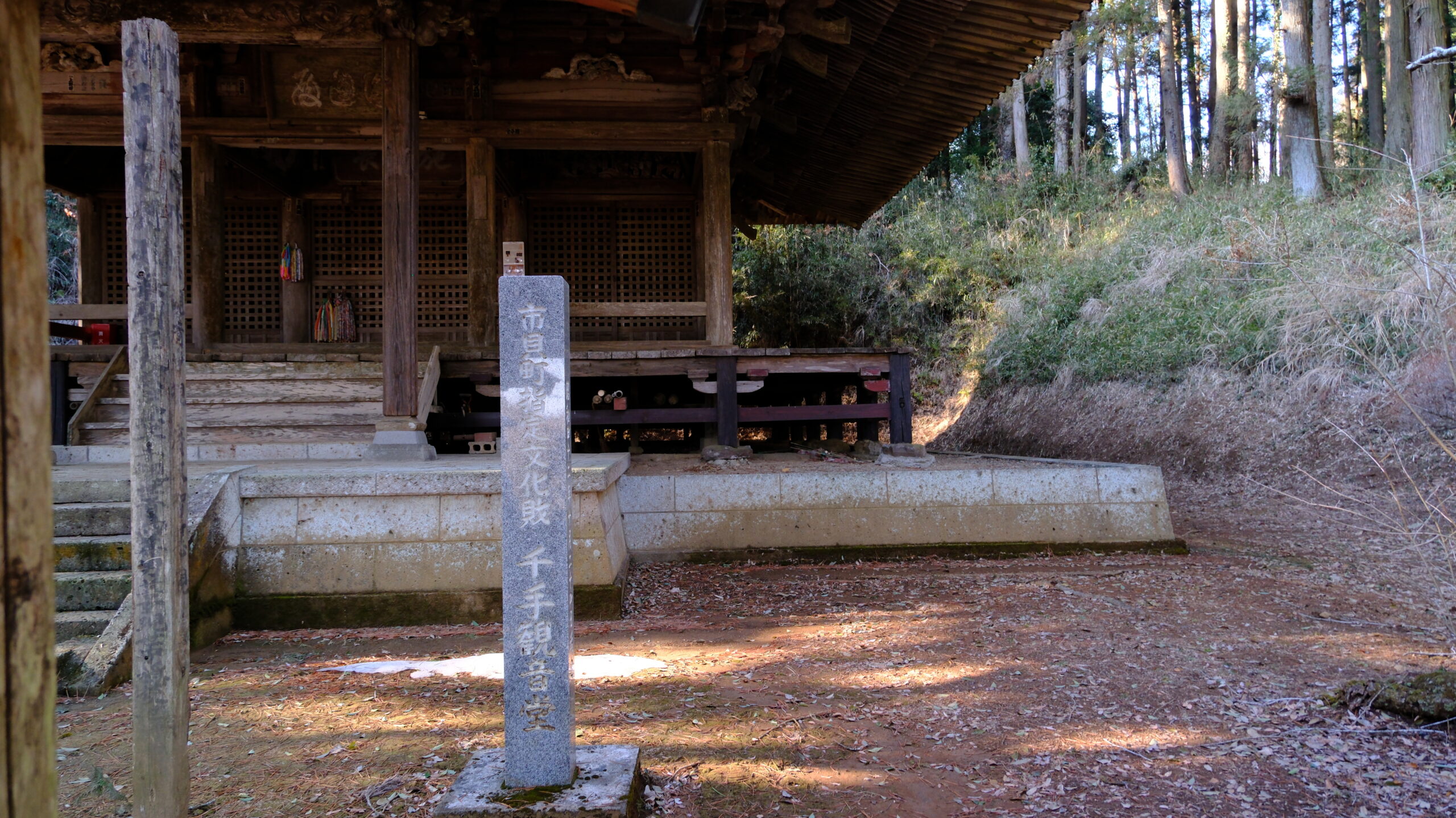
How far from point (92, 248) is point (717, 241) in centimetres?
742

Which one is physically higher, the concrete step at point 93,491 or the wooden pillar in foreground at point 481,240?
the wooden pillar in foreground at point 481,240

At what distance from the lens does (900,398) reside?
28.3ft

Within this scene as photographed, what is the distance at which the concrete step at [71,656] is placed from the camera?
397 cm

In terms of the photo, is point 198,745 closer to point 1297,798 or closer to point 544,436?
point 544,436

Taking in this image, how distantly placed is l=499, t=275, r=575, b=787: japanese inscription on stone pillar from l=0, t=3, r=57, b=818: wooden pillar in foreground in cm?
168

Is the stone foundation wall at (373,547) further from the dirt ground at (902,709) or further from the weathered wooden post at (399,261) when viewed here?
the weathered wooden post at (399,261)

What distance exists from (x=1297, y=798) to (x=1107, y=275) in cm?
1340

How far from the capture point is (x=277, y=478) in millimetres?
5164

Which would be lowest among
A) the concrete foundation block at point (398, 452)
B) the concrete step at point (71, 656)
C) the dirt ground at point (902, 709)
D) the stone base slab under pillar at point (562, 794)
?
the dirt ground at point (902, 709)

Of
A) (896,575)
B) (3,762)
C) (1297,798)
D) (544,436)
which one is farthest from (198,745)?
(896,575)

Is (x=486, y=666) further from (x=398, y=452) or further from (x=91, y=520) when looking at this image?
(x=398, y=452)

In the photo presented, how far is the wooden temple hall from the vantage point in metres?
6.96

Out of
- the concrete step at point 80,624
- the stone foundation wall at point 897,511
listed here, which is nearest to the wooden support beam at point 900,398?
the stone foundation wall at point 897,511

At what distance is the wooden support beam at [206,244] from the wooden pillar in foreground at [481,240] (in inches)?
Result: 94.6
